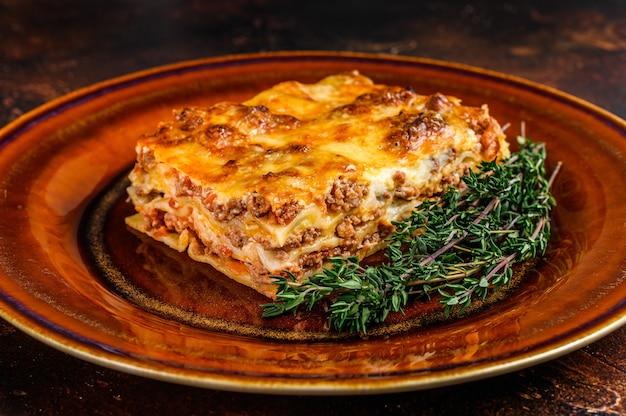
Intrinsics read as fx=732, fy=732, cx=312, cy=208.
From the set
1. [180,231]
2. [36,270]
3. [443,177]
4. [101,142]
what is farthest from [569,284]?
[101,142]

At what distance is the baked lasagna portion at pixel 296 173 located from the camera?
3215 mm

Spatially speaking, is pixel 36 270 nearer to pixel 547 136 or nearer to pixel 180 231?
pixel 180 231

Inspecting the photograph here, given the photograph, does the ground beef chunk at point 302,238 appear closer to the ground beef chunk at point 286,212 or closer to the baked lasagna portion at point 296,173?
the baked lasagna portion at point 296,173

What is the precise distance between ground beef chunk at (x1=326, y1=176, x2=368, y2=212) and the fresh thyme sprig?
24 cm

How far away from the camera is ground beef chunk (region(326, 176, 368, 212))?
10.6 ft

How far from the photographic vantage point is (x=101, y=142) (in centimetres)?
442

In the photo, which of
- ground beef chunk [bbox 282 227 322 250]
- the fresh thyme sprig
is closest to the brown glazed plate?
the fresh thyme sprig

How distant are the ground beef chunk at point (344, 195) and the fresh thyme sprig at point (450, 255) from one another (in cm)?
24

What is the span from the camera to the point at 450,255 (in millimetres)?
3088

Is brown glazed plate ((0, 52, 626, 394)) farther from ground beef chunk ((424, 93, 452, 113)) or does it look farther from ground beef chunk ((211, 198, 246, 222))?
ground beef chunk ((424, 93, 452, 113))

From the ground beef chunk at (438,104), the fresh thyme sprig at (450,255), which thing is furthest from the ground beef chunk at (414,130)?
the fresh thyme sprig at (450,255)

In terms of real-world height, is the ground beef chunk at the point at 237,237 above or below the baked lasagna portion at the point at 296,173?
below

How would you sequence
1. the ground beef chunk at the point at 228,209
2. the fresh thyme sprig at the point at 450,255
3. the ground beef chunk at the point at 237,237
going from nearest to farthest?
the fresh thyme sprig at the point at 450,255 < the ground beef chunk at the point at 228,209 < the ground beef chunk at the point at 237,237

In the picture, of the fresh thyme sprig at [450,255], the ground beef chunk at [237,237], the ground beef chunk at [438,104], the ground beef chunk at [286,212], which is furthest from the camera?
the ground beef chunk at [438,104]
